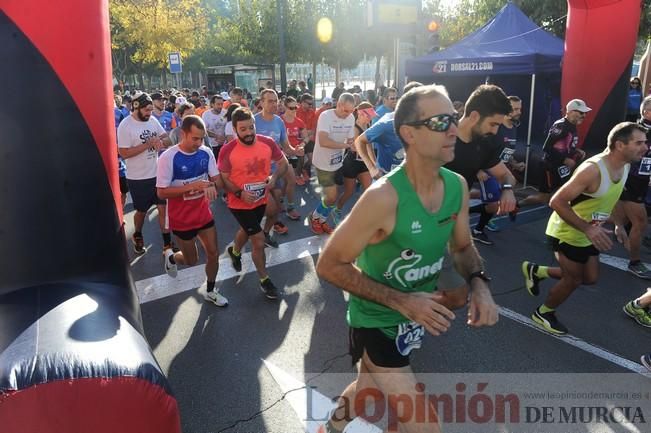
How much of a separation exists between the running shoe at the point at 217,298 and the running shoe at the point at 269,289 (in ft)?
1.30

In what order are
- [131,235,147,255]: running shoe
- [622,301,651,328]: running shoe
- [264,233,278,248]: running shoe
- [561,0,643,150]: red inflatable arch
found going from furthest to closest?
1. [561,0,643,150]: red inflatable arch
2. [264,233,278,248]: running shoe
3. [131,235,147,255]: running shoe
4. [622,301,651,328]: running shoe

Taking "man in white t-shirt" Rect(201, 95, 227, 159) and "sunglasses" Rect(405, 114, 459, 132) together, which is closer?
"sunglasses" Rect(405, 114, 459, 132)

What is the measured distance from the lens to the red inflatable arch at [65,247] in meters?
1.94

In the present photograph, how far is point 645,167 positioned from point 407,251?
481 centimetres

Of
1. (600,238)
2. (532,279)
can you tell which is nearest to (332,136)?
(532,279)

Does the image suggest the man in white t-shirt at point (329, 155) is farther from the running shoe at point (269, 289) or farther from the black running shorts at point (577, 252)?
the black running shorts at point (577, 252)

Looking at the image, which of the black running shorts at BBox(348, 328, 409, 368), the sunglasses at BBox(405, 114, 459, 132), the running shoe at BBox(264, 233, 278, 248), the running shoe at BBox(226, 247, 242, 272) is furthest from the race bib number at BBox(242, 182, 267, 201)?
the sunglasses at BBox(405, 114, 459, 132)

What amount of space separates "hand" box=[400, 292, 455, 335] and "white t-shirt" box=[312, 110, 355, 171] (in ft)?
16.3

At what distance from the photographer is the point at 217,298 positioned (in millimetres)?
4816

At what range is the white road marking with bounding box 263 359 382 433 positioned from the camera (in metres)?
3.23

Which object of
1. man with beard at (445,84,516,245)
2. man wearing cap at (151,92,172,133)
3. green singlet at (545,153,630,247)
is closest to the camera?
green singlet at (545,153,630,247)

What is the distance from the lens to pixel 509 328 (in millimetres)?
4387

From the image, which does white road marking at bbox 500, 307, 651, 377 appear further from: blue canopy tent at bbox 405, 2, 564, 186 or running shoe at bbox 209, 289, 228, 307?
blue canopy tent at bbox 405, 2, 564, 186
